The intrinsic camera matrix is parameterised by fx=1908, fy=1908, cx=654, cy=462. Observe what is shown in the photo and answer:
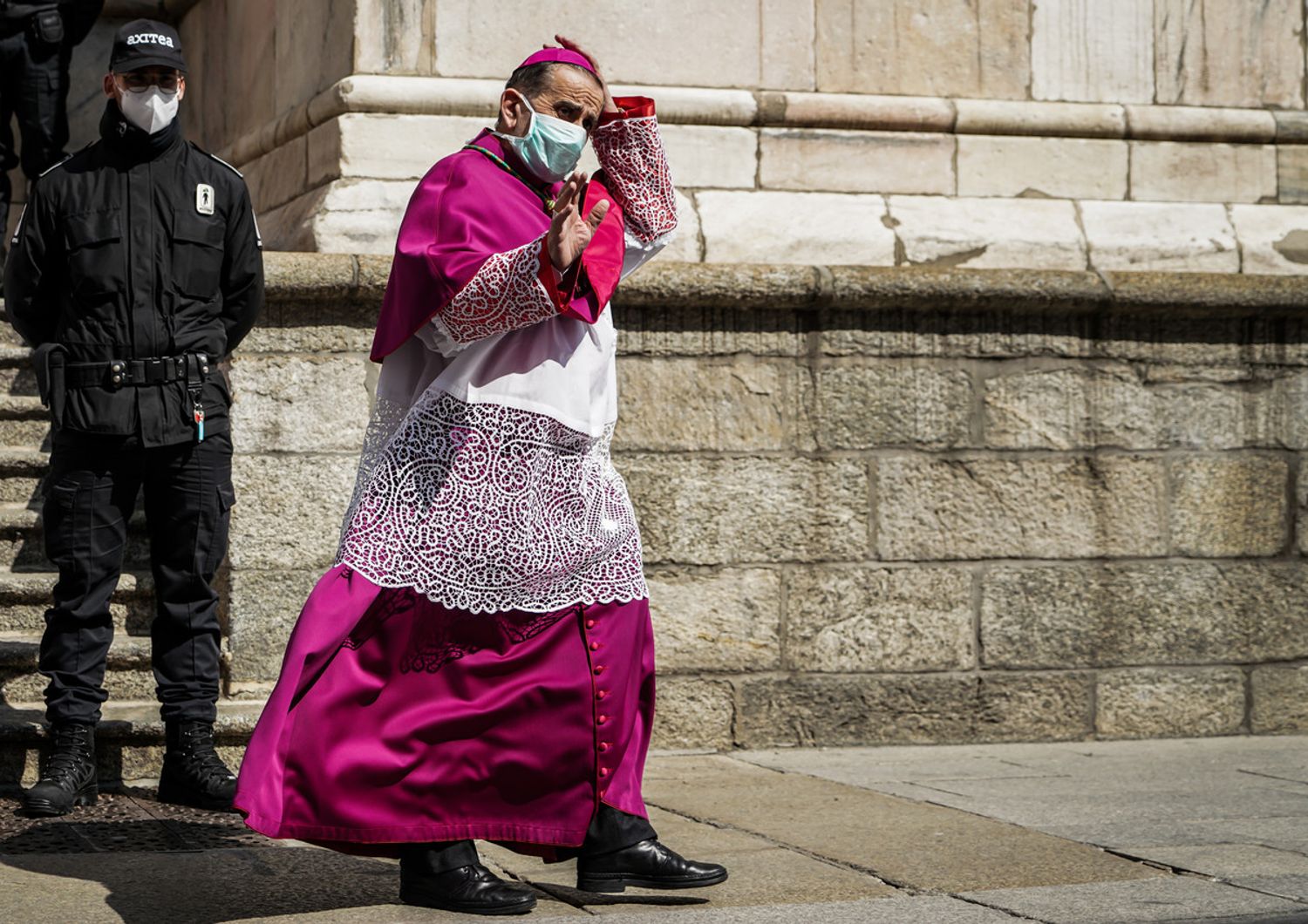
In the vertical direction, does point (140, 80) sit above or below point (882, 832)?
above

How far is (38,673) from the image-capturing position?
5.75 m

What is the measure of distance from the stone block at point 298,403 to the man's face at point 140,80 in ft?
3.38

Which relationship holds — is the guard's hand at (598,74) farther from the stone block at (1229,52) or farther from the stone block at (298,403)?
the stone block at (1229,52)

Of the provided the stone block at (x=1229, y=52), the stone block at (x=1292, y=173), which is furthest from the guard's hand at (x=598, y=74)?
the stone block at (x=1292, y=173)

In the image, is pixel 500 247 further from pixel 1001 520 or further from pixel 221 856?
pixel 1001 520

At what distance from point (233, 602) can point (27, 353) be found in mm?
1573

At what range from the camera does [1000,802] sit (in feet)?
17.8

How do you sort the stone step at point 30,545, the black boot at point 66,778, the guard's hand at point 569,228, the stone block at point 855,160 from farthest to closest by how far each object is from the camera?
1. the stone block at point 855,160
2. the stone step at point 30,545
3. the black boot at point 66,778
4. the guard's hand at point 569,228

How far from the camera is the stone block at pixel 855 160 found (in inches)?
278

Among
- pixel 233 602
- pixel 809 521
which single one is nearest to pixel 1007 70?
pixel 809 521

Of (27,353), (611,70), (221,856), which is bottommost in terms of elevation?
(221,856)

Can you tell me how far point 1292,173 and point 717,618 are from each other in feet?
9.94

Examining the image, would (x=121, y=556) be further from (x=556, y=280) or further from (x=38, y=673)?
(x=556, y=280)

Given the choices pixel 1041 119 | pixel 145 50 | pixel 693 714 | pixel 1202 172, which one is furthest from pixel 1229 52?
pixel 145 50
